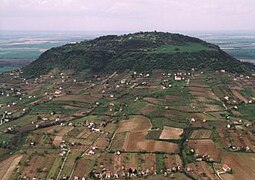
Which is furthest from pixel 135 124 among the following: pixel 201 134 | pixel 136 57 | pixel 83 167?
pixel 136 57

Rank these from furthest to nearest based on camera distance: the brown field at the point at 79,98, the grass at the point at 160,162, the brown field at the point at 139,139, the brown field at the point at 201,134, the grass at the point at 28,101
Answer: the grass at the point at 28,101 < the brown field at the point at 79,98 < the brown field at the point at 201,134 < the brown field at the point at 139,139 < the grass at the point at 160,162

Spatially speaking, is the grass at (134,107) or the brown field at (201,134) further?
the grass at (134,107)

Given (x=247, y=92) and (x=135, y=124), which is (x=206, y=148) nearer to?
(x=135, y=124)

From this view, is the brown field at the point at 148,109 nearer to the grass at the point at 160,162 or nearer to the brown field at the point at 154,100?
the brown field at the point at 154,100

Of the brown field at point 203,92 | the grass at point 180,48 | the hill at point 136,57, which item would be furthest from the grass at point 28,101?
the grass at point 180,48

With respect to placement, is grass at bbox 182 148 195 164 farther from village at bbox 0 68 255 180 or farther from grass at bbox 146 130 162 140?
grass at bbox 146 130 162 140

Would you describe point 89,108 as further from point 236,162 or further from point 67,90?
point 236,162

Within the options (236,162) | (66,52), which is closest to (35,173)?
(236,162)
